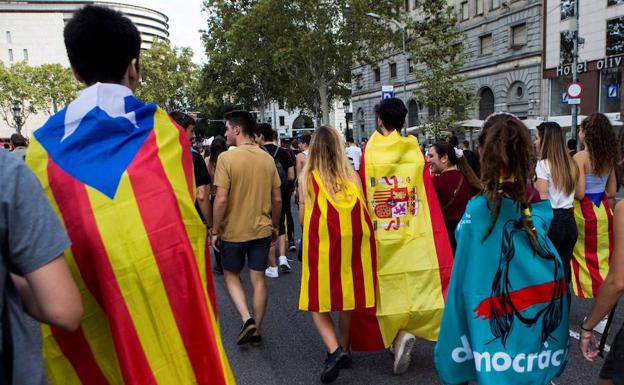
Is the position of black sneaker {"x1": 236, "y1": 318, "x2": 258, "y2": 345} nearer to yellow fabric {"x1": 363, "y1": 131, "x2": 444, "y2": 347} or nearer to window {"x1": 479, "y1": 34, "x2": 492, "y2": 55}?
yellow fabric {"x1": 363, "y1": 131, "x2": 444, "y2": 347}

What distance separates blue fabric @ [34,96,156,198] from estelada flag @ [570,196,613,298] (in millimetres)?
4307

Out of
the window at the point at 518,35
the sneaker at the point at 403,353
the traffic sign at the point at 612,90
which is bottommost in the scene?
the sneaker at the point at 403,353

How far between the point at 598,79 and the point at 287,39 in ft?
53.1

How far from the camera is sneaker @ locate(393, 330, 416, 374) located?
12.4 ft

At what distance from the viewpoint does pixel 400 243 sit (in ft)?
13.0

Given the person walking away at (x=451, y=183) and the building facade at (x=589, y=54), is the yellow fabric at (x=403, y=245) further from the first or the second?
the building facade at (x=589, y=54)

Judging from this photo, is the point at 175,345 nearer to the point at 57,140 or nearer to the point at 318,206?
the point at 57,140

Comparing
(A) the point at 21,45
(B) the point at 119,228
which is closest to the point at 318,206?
(B) the point at 119,228

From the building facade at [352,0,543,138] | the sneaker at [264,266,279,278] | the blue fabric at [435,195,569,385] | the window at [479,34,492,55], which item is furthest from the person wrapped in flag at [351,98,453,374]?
the window at [479,34,492,55]

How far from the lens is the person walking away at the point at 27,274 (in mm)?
1249

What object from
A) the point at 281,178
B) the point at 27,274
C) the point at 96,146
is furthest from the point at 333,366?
the point at 281,178

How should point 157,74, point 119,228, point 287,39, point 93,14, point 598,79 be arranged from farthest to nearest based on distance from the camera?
point 157,74
point 287,39
point 598,79
point 93,14
point 119,228

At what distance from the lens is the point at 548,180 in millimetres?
4199

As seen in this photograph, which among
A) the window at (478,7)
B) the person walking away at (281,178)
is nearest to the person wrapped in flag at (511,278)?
the person walking away at (281,178)
